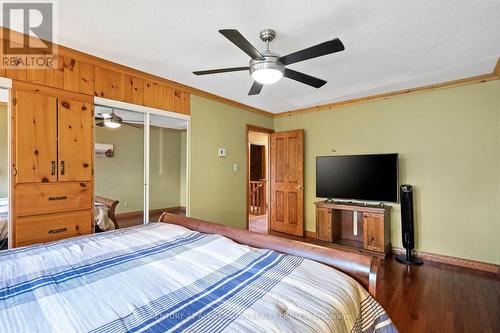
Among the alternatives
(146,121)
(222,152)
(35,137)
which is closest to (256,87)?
(146,121)

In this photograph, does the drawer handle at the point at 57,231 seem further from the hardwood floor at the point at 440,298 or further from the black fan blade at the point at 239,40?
the hardwood floor at the point at 440,298

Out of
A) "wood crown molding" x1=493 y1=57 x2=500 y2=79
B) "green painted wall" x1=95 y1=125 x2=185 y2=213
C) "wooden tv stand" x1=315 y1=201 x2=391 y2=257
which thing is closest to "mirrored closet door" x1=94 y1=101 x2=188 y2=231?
"green painted wall" x1=95 y1=125 x2=185 y2=213

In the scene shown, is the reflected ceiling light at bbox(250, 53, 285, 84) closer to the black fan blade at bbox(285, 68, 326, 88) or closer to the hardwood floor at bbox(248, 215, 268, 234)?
the black fan blade at bbox(285, 68, 326, 88)

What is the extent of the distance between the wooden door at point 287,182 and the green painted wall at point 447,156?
3.46 ft

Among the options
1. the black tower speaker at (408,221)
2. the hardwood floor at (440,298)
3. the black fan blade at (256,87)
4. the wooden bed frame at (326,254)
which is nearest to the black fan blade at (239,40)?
the black fan blade at (256,87)

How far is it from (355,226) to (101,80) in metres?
3.99

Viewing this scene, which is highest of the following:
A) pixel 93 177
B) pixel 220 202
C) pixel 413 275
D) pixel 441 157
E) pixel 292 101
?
pixel 292 101

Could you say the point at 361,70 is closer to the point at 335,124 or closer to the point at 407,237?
the point at 335,124

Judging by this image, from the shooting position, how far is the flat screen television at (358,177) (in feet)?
11.3

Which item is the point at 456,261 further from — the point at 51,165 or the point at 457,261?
the point at 51,165

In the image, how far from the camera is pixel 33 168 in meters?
2.16

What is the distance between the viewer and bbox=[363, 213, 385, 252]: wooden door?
11.0ft

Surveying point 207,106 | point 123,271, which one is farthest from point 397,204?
point 123,271

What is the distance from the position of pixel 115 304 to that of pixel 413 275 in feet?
10.5
